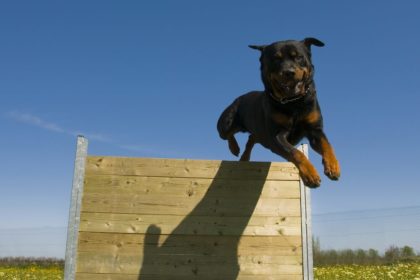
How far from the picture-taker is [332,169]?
3268 millimetres

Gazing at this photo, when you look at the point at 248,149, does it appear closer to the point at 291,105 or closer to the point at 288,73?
the point at 291,105

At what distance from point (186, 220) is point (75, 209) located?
972mm

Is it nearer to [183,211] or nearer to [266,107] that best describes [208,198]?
[183,211]

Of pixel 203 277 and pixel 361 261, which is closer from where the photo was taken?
pixel 203 277

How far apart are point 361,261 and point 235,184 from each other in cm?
1020

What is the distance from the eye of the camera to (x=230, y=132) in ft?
15.7

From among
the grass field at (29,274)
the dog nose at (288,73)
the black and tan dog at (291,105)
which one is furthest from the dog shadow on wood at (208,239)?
the grass field at (29,274)

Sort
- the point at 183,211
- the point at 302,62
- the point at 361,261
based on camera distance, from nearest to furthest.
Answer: the point at 302,62 < the point at 183,211 < the point at 361,261

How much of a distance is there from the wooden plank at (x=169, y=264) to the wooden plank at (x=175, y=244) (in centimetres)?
4

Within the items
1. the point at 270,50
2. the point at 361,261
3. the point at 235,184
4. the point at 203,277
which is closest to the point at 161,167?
the point at 235,184

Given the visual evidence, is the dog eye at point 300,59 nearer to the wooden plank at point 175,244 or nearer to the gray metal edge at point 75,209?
the wooden plank at point 175,244

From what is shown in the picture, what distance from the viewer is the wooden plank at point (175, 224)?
3795 mm

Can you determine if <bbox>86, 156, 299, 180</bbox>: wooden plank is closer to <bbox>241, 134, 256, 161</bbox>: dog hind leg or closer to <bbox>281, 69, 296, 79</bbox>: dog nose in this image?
<bbox>241, 134, 256, 161</bbox>: dog hind leg

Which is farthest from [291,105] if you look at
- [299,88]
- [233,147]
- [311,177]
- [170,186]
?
[233,147]
